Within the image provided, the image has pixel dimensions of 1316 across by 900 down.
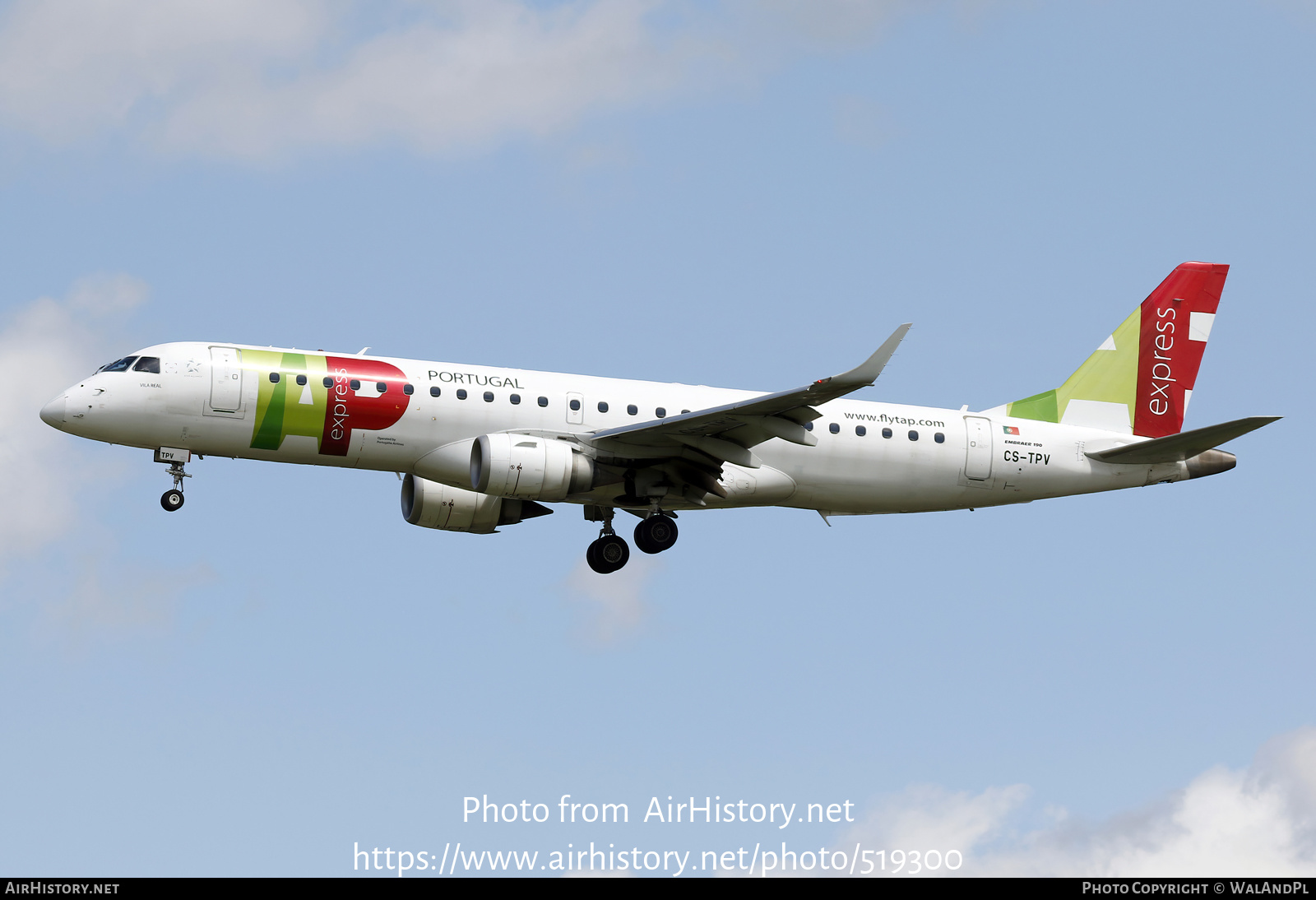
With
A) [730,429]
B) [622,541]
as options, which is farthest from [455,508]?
[730,429]

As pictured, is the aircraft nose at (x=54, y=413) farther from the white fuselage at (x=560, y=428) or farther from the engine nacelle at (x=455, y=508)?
the engine nacelle at (x=455, y=508)

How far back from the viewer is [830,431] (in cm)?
Result: 3797

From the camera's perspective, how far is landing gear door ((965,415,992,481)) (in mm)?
39125

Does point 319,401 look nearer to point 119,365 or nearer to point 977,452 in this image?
point 119,365

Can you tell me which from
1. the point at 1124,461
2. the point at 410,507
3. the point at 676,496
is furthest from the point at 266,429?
the point at 1124,461

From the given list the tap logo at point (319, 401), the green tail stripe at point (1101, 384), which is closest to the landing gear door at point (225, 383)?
the tap logo at point (319, 401)

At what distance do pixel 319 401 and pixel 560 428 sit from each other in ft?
16.9

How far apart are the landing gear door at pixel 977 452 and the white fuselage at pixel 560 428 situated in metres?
0.03

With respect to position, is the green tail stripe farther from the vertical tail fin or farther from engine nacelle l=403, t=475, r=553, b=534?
engine nacelle l=403, t=475, r=553, b=534

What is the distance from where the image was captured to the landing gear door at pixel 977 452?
1540 inches

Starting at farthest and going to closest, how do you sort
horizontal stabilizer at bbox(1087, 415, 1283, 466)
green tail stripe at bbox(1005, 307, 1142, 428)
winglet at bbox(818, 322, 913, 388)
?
green tail stripe at bbox(1005, 307, 1142, 428) → horizontal stabilizer at bbox(1087, 415, 1283, 466) → winglet at bbox(818, 322, 913, 388)

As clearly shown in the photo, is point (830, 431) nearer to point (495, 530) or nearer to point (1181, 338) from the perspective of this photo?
point (495, 530)

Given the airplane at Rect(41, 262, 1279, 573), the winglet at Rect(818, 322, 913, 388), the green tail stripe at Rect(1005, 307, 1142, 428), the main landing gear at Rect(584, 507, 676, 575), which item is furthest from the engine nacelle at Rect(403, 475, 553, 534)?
the green tail stripe at Rect(1005, 307, 1142, 428)

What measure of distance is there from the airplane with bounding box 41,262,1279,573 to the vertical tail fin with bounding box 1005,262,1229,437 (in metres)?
0.09
